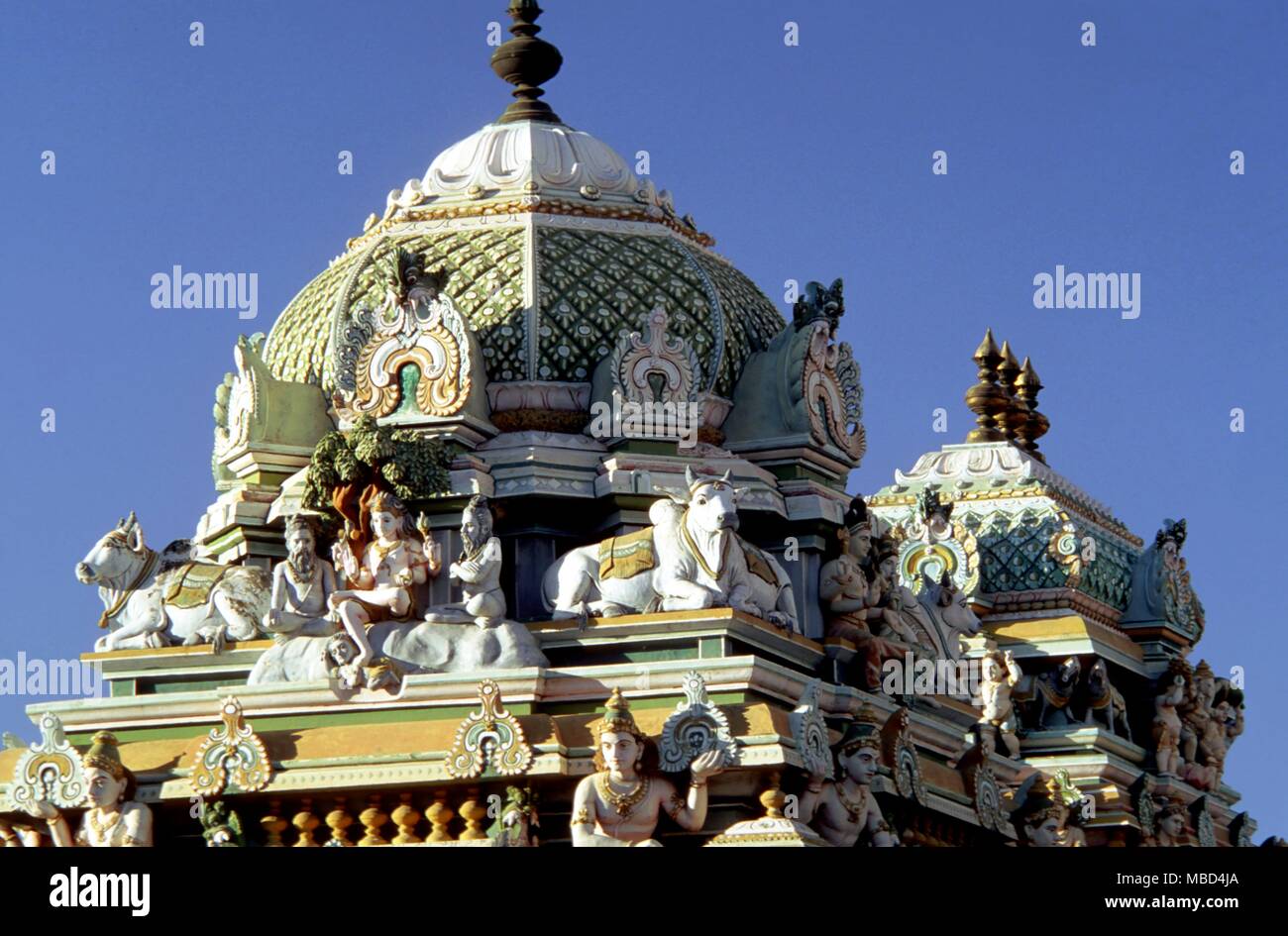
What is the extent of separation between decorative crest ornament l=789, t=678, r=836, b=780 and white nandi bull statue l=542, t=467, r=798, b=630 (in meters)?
1.54

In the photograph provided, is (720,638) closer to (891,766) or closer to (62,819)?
(891,766)

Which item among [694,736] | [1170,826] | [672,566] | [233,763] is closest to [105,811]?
[233,763]

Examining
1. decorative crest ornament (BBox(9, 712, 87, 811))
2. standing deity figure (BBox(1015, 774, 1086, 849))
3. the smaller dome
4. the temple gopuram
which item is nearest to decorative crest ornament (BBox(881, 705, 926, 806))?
the temple gopuram

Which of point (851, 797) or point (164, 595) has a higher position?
point (164, 595)

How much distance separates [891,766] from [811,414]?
419 centimetres

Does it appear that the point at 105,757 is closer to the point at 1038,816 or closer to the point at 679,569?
the point at 679,569

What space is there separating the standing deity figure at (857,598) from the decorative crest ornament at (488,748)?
4444mm

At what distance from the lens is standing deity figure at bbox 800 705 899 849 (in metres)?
34.0

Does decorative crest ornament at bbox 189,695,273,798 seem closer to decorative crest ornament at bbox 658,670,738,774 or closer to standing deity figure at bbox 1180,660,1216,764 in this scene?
decorative crest ornament at bbox 658,670,738,774

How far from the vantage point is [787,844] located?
109 ft

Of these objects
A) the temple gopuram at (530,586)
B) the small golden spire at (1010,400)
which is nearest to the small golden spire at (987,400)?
the small golden spire at (1010,400)

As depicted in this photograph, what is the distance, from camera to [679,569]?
35312mm

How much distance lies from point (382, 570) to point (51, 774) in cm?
362
